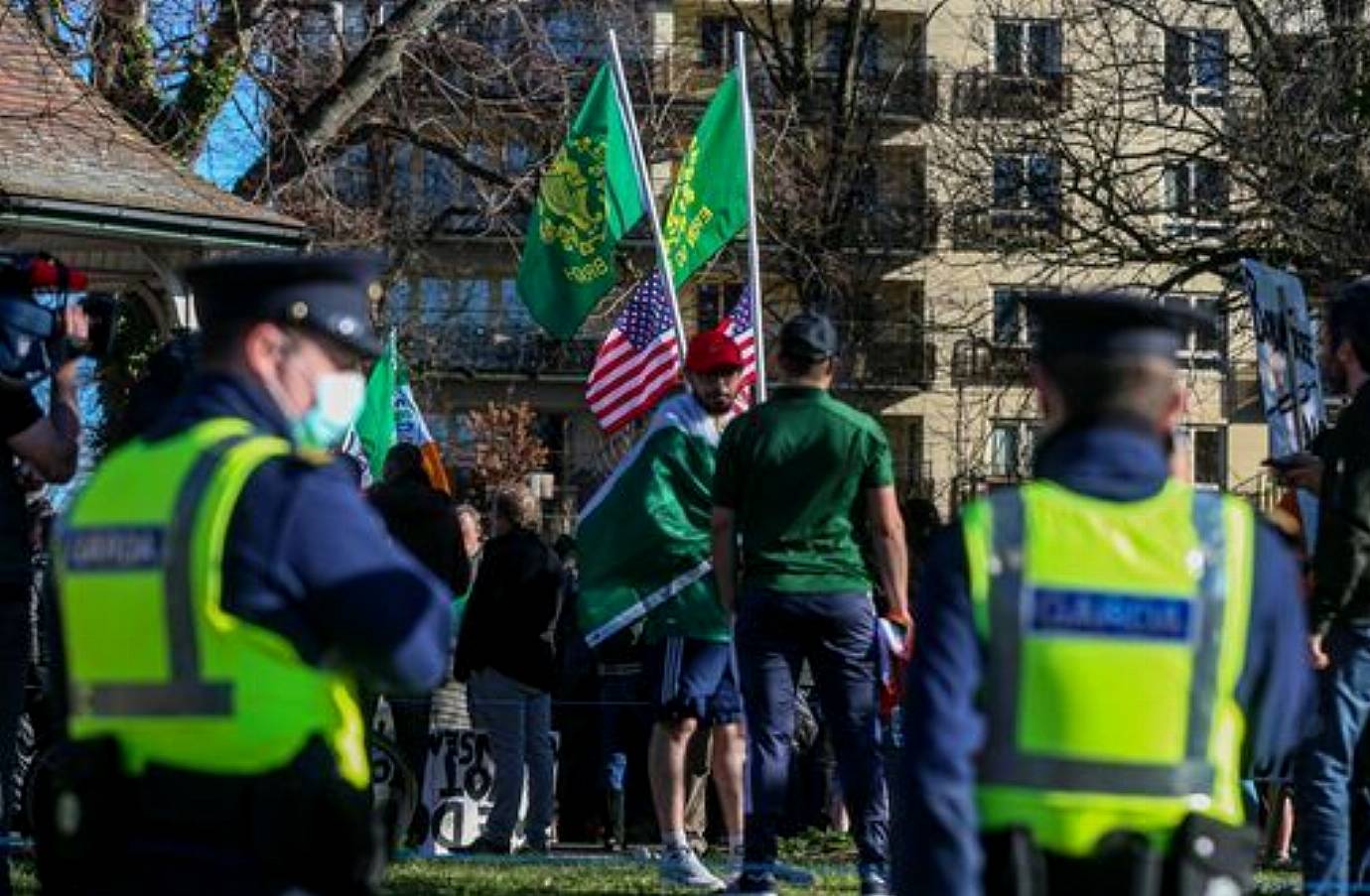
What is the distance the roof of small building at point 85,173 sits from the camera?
16.3 meters

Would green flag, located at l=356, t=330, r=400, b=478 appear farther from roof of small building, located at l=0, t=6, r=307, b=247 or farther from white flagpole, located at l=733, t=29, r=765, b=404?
A: white flagpole, located at l=733, t=29, r=765, b=404

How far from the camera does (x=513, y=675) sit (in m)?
13.4

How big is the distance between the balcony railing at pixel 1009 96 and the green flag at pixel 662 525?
56.6 ft

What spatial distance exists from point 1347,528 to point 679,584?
9.43 ft

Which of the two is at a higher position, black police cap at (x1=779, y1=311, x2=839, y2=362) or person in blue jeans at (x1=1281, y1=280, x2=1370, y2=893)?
black police cap at (x1=779, y1=311, x2=839, y2=362)

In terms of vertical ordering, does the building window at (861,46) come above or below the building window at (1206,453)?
above

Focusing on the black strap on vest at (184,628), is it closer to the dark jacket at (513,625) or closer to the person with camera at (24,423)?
the person with camera at (24,423)

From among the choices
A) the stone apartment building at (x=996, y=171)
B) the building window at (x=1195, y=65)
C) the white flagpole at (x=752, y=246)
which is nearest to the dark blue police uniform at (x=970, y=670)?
the white flagpole at (x=752, y=246)

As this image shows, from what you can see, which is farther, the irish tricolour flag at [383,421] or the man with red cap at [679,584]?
the irish tricolour flag at [383,421]

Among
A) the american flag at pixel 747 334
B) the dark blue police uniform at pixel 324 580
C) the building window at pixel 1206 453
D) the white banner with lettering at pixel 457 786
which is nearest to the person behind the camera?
the dark blue police uniform at pixel 324 580

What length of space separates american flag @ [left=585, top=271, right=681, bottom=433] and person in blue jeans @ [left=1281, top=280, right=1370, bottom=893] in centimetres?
614

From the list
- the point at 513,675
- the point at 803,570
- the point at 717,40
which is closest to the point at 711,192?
the point at 513,675

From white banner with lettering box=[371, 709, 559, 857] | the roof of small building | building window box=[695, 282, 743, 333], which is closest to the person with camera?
white banner with lettering box=[371, 709, 559, 857]

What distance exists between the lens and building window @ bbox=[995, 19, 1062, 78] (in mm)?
30047
